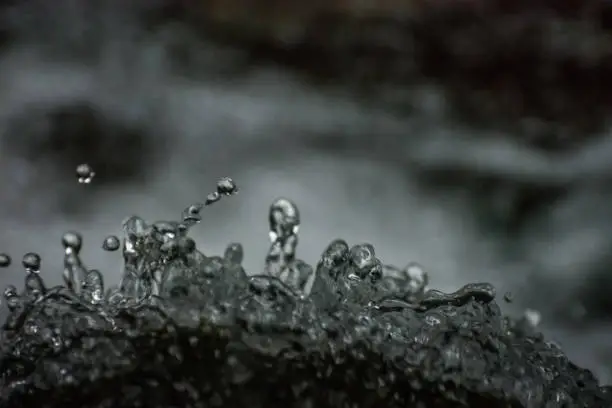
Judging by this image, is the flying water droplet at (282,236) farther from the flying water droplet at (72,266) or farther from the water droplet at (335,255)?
the flying water droplet at (72,266)

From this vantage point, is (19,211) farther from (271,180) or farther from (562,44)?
(562,44)

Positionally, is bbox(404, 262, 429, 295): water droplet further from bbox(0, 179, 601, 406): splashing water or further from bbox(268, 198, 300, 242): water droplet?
bbox(0, 179, 601, 406): splashing water

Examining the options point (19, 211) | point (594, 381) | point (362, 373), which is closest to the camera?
point (362, 373)

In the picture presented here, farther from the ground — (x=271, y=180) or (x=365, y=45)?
(x=365, y=45)

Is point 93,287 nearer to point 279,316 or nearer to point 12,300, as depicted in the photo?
point 12,300

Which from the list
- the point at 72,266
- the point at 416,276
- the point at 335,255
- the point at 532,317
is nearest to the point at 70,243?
the point at 72,266

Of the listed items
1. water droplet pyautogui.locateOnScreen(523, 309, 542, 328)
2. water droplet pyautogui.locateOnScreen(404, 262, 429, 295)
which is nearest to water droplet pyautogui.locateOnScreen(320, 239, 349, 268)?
water droplet pyautogui.locateOnScreen(404, 262, 429, 295)

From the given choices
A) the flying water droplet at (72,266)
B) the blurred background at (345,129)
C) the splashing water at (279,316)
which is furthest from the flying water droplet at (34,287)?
the blurred background at (345,129)

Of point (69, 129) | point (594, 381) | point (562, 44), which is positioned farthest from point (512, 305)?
point (69, 129)
